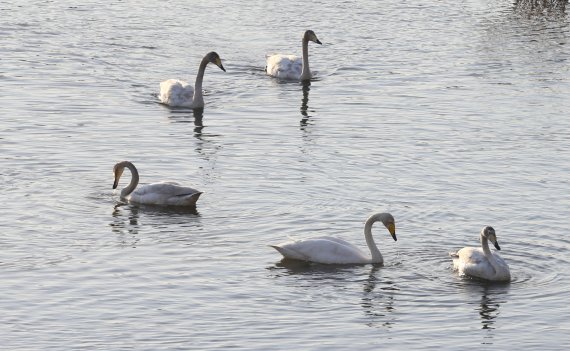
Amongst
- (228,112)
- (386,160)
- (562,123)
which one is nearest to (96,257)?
(386,160)

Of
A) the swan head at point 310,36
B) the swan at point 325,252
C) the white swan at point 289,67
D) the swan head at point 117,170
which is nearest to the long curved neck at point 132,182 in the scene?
the swan head at point 117,170

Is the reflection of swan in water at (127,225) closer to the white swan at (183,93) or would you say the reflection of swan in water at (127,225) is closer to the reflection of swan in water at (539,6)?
the white swan at (183,93)

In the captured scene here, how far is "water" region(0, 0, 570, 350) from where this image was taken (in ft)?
70.9

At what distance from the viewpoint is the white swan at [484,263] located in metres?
23.5

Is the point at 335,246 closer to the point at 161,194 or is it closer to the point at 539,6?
the point at 161,194

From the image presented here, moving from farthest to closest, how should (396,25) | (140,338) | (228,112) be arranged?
1. (396,25)
2. (228,112)
3. (140,338)

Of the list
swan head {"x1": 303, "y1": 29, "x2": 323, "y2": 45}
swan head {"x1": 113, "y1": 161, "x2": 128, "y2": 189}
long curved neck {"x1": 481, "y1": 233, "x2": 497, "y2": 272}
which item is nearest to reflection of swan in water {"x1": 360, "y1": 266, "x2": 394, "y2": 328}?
long curved neck {"x1": 481, "y1": 233, "x2": 497, "y2": 272}

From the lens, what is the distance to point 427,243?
1001 inches

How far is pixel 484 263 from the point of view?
23.5 meters

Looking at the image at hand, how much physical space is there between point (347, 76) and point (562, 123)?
7521 mm

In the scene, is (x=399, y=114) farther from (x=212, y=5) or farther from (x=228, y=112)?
(x=212, y=5)

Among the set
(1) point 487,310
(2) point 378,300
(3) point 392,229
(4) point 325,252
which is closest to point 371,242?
(3) point 392,229

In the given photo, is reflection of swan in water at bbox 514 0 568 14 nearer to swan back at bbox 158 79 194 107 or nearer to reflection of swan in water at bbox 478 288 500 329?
swan back at bbox 158 79 194 107

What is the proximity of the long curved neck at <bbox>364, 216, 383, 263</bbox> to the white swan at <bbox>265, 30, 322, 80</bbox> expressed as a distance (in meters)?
16.9
